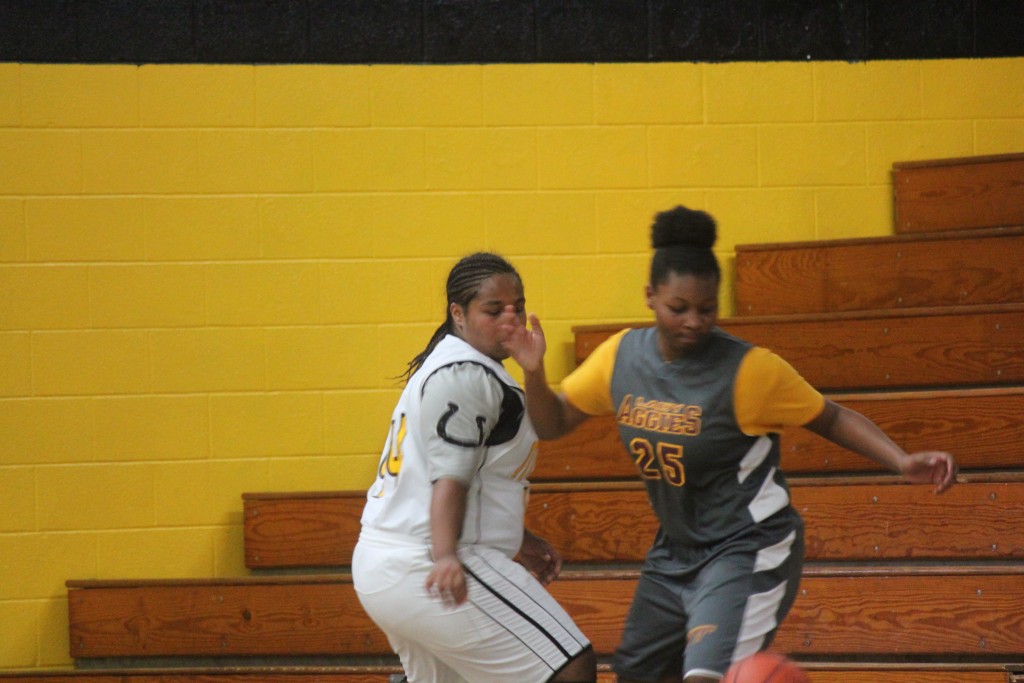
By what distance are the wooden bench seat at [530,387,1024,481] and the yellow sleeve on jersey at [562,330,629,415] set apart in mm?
1561

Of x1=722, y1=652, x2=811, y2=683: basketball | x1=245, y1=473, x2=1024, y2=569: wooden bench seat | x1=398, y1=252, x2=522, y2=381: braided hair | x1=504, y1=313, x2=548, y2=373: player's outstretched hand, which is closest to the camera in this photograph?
x1=722, y1=652, x2=811, y2=683: basketball

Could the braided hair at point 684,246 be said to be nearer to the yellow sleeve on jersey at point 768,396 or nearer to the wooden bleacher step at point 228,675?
Result: the yellow sleeve on jersey at point 768,396

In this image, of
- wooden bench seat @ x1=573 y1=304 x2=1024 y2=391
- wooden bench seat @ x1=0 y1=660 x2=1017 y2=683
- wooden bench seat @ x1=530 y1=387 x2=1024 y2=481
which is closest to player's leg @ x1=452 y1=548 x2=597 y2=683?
wooden bench seat @ x1=0 y1=660 x2=1017 y2=683

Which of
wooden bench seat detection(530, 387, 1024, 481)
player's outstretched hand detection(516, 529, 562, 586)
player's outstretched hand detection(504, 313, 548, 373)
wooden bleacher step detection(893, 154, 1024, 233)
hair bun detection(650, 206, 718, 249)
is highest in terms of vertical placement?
wooden bleacher step detection(893, 154, 1024, 233)

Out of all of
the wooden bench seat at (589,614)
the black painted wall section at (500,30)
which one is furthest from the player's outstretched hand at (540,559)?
the black painted wall section at (500,30)

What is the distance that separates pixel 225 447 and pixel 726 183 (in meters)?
2.19

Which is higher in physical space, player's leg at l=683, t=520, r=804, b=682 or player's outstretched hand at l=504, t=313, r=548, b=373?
player's outstretched hand at l=504, t=313, r=548, b=373

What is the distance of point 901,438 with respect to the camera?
425 centimetres

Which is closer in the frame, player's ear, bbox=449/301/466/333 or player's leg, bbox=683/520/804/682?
player's leg, bbox=683/520/804/682

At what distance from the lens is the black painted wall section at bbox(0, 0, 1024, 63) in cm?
471

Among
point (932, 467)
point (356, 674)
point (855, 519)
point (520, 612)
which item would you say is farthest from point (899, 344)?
point (520, 612)

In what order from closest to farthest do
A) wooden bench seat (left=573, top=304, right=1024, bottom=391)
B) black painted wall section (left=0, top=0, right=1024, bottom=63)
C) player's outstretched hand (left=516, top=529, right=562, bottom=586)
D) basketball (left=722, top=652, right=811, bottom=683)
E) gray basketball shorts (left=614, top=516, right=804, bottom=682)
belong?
basketball (left=722, top=652, right=811, bottom=683) → gray basketball shorts (left=614, top=516, right=804, bottom=682) → player's outstretched hand (left=516, top=529, right=562, bottom=586) → wooden bench seat (left=573, top=304, right=1024, bottom=391) → black painted wall section (left=0, top=0, right=1024, bottom=63)

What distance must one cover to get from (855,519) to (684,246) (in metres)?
1.78

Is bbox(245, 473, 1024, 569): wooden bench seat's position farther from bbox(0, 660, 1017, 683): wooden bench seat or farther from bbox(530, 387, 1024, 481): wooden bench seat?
bbox(0, 660, 1017, 683): wooden bench seat
